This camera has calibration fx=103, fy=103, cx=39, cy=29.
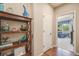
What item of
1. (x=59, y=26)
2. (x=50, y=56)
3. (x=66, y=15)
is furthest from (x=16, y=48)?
(x=66, y=15)

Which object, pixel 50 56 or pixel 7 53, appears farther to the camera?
pixel 50 56

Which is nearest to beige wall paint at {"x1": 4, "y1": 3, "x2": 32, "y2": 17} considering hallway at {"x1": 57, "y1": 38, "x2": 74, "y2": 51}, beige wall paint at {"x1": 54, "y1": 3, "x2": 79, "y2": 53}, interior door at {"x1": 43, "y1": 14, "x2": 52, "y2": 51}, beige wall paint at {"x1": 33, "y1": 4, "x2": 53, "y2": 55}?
beige wall paint at {"x1": 33, "y1": 4, "x2": 53, "y2": 55}

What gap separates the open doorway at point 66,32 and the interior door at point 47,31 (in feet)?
0.40

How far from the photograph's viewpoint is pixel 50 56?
1.49 m

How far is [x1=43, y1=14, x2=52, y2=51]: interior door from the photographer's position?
61.3 inches

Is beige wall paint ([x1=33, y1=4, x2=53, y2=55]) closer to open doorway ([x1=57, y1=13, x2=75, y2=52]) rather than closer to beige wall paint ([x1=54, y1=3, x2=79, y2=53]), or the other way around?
beige wall paint ([x1=54, y1=3, x2=79, y2=53])

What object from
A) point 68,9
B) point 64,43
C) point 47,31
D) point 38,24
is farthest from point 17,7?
point 64,43

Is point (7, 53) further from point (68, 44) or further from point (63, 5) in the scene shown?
point (63, 5)

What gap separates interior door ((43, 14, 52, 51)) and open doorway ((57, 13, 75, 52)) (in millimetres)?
122

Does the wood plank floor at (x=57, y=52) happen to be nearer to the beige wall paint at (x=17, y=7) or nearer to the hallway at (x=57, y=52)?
the hallway at (x=57, y=52)

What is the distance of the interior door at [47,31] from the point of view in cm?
156

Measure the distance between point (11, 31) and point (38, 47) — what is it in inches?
18.3

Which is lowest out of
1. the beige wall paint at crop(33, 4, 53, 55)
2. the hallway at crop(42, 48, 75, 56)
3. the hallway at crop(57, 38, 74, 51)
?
the hallway at crop(42, 48, 75, 56)

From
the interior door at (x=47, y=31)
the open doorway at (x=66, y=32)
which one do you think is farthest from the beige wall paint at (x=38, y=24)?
the open doorway at (x=66, y=32)
